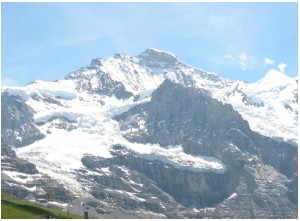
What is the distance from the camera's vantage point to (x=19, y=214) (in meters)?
113

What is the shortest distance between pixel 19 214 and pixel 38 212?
784 inches

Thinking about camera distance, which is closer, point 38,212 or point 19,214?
→ point 19,214

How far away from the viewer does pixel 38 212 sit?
5212 inches
